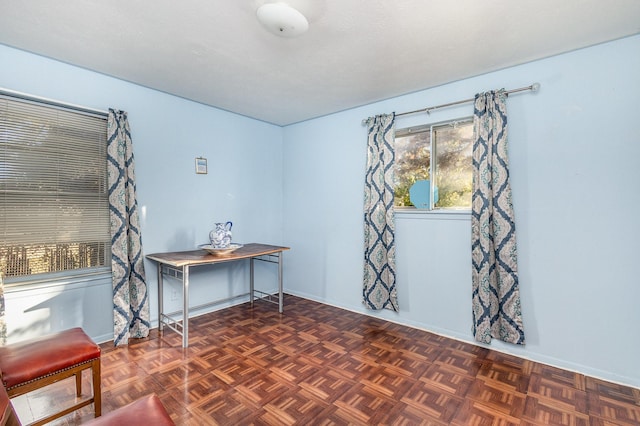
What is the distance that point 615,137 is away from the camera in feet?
7.33

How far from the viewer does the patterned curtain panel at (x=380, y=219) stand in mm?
3328

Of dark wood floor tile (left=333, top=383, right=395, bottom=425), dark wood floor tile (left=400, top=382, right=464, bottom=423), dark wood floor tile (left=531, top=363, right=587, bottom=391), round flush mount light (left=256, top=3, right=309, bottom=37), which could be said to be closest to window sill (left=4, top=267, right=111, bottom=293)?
dark wood floor tile (left=333, top=383, right=395, bottom=425)

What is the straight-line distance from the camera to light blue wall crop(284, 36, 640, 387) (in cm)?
221

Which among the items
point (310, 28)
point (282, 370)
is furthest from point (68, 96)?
point (282, 370)

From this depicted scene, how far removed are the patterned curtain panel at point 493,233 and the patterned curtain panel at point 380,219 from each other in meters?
0.85

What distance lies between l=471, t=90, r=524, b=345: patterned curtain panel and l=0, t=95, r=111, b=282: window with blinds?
137 inches

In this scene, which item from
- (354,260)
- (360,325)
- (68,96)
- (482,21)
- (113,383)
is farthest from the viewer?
(354,260)

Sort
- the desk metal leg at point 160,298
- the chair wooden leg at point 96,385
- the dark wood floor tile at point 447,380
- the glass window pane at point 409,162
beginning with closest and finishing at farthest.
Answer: the chair wooden leg at point 96,385 < the dark wood floor tile at point 447,380 < the desk metal leg at point 160,298 < the glass window pane at point 409,162

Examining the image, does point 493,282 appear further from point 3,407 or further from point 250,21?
point 3,407

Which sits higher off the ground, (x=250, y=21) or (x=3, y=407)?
(x=250, y=21)

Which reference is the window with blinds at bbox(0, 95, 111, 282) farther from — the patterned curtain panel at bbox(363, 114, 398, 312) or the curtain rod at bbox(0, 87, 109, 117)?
the patterned curtain panel at bbox(363, 114, 398, 312)

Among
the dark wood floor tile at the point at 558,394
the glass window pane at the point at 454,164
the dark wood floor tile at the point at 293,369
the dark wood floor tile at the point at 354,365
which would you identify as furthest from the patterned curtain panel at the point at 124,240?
the dark wood floor tile at the point at 558,394

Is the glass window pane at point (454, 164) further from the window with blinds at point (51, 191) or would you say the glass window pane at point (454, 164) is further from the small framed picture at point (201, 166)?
the window with blinds at point (51, 191)

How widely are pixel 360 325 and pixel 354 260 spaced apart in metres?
0.78
